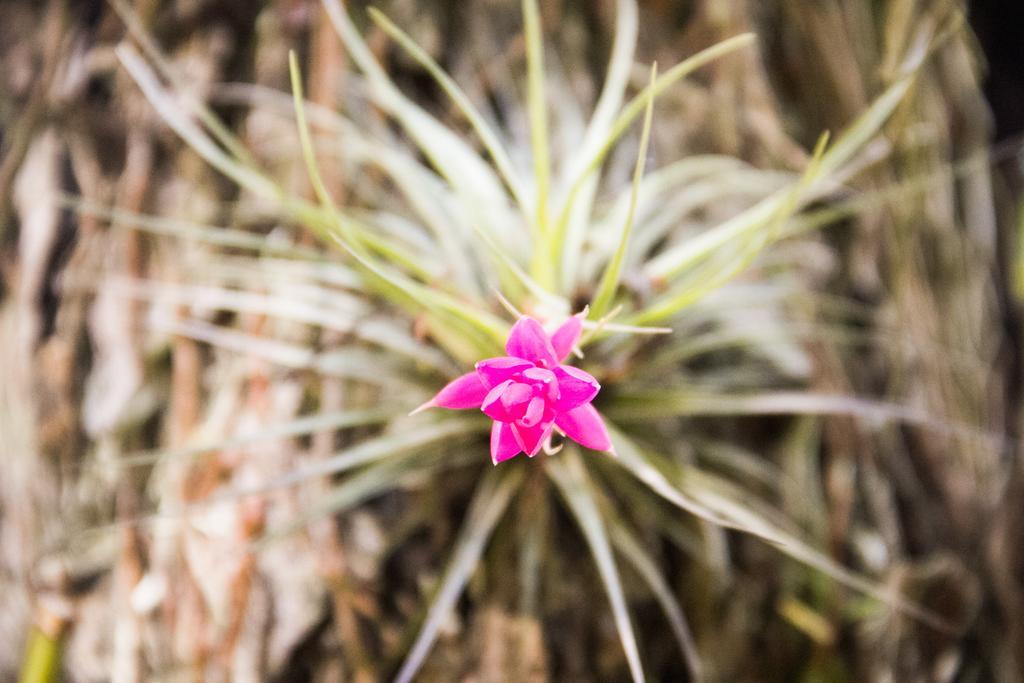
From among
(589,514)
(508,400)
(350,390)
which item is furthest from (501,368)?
(350,390)

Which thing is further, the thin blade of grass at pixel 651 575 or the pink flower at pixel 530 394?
the thin blade of grass at pixel 651 575

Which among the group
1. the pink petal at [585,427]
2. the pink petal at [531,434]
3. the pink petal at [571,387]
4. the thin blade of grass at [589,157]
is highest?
the thin blade of grass at [589,157]

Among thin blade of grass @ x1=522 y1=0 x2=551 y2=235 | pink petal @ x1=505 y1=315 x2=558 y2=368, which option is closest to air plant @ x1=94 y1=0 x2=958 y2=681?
thin blade of grass @ x1=522 y1=0 x2=551 y2=235

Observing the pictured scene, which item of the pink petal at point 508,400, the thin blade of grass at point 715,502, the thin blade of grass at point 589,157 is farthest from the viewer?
the thin blade of grass at point 589,157

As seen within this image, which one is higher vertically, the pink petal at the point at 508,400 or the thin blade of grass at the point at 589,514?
the pink petal at the point at 508,400

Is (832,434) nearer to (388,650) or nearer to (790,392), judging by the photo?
(790,392)

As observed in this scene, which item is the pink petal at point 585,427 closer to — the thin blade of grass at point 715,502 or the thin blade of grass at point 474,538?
the thin blade of grass at point 715,502

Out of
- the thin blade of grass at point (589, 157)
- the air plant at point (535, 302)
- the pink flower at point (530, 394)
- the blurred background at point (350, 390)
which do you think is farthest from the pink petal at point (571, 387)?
the blurred background at point (350, 390)
